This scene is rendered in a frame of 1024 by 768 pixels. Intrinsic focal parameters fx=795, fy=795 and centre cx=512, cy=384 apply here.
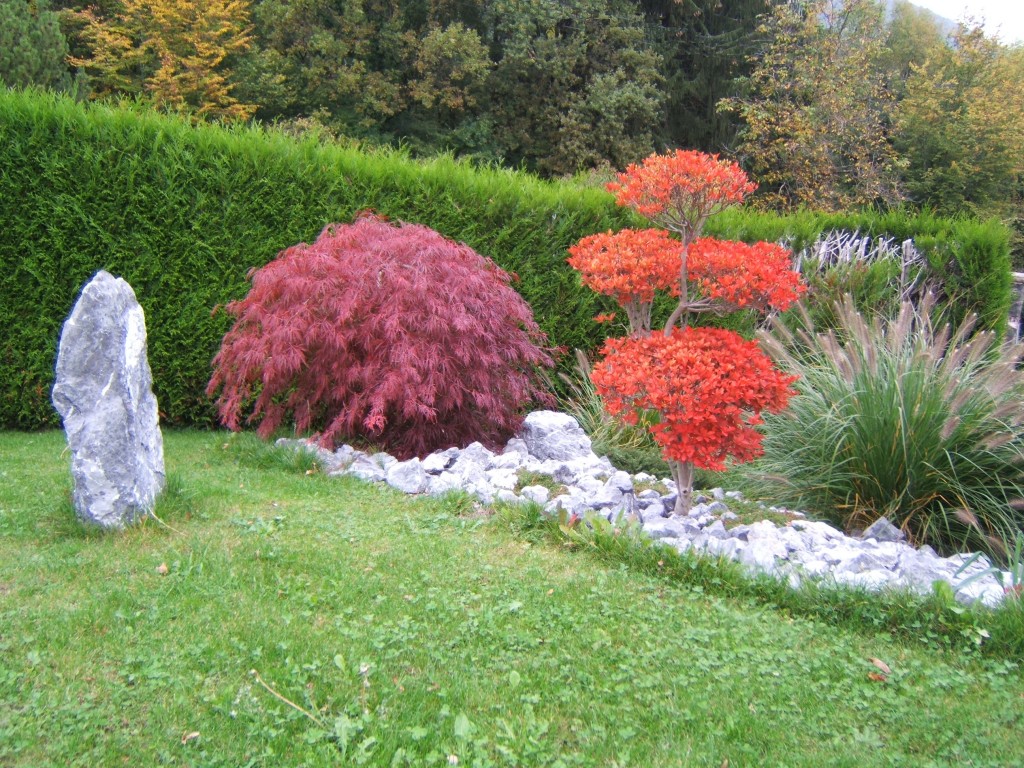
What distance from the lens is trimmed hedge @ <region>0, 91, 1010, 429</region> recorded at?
696cm

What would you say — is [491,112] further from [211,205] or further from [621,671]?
[621,671]

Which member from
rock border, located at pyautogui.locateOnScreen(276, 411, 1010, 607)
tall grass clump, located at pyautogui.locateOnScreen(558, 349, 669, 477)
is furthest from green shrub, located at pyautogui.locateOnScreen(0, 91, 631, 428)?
rock border, located at pyautogui.locateOnScreen(276, 411, 1010, 607)

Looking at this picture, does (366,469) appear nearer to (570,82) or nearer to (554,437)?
(554,437)

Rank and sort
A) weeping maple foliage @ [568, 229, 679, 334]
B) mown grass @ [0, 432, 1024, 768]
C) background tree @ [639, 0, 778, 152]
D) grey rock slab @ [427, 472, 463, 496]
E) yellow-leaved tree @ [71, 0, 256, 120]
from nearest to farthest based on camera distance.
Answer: mown grass @ [0, 432, 1024, 768]
grey rock slab @ [427, 472, 463, 496]
weeping maple foliage @ [568, 229, 679, 334]
yellow-leaved tree @ [71, 0, 256, 120]
background tree @ [639, 0, 778, 152]

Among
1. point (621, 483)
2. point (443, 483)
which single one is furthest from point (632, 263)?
point (443, 483)

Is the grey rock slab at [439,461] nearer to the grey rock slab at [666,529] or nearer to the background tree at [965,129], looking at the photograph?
the grey rock slab at [666,529]

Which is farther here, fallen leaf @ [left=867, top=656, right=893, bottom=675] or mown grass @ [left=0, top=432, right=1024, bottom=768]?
fallen leaf @ [left=867, top=656, right=893, bottom=675]

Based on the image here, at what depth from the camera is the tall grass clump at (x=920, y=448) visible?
5.12m

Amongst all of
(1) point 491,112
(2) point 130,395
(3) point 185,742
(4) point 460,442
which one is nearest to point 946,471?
(4) point 460,442

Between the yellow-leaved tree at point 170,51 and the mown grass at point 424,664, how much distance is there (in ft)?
50.6

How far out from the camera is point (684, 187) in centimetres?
543

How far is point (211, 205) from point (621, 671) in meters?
6.03

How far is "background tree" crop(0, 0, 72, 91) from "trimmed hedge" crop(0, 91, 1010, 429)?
7960 millimetres

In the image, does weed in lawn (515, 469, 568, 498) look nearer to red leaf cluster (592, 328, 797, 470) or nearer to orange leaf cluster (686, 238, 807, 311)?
red leaf cluster (592, 328, 797, 470)
